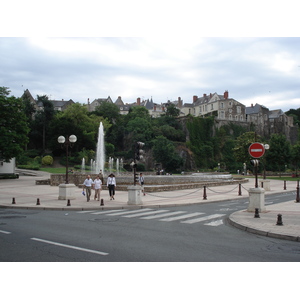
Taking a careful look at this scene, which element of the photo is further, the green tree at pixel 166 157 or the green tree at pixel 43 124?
the green tree at pixel 43 124

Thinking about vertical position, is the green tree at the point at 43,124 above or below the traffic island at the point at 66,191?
above

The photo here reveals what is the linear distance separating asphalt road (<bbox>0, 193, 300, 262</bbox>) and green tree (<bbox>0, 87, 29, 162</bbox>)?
27613mm

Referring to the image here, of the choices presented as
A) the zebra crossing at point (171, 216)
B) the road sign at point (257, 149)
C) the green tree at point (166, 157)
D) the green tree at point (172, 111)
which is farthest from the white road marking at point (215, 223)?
the green tree at point (172, 111)

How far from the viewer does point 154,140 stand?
243ft

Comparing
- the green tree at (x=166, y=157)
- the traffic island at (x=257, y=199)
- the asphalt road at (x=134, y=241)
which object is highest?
the green tree at (x=166, y=157)

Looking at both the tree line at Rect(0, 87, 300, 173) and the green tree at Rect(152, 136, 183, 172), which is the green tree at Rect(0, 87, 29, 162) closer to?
the tree line at Rect(0, 87, 300, 173)

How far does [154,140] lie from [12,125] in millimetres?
38569

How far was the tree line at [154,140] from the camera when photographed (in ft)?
208

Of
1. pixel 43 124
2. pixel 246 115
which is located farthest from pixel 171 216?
pixel 246 115

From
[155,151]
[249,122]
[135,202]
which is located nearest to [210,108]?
[249,122]

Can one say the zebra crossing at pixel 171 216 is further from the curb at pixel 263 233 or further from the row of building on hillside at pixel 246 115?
the row of building on hillside at pixel 246 115

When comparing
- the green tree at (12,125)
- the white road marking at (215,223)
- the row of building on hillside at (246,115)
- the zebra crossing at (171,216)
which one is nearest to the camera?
the white road marking at (215,223)

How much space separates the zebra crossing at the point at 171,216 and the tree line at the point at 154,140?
1812 inches

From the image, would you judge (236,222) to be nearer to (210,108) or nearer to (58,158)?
(58,158)
